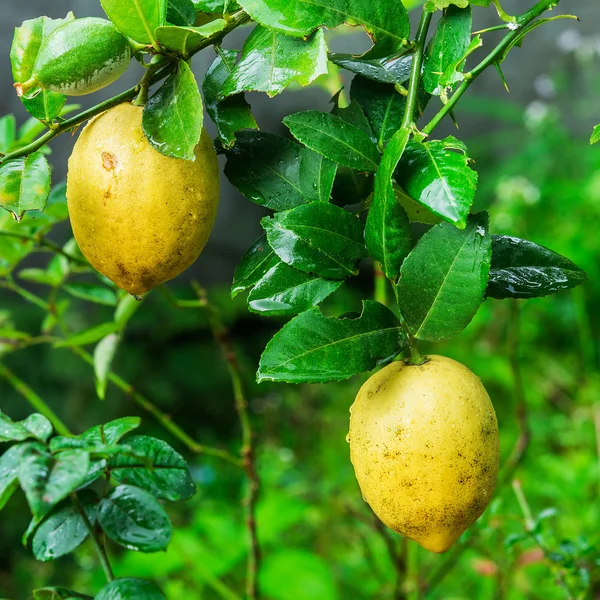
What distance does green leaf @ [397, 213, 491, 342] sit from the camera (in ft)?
0.89

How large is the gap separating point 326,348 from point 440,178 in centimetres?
7

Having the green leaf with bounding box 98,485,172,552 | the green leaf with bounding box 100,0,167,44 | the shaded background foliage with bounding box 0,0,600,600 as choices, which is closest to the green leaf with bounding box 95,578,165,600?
the green leaf with bounding box 98,485,172,552

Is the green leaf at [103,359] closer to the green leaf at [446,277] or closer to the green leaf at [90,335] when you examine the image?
the green leaf at [90,335]

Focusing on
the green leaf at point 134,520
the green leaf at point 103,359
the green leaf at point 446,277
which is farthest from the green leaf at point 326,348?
the green leaf at point 103,359

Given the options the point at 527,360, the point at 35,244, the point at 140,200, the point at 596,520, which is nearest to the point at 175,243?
the point at 140,200

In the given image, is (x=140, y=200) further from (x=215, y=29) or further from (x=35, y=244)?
(x=35, y=244)

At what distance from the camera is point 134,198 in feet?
0.96

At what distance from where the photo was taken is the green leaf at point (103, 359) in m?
0.52

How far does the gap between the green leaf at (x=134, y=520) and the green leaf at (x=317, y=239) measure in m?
0.14

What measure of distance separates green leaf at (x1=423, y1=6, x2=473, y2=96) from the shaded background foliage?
1.73 feet

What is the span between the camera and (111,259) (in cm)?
31

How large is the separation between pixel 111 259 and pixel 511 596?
1.02 meters

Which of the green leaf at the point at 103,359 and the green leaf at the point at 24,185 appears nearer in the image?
the green leaf at the point at 24,185

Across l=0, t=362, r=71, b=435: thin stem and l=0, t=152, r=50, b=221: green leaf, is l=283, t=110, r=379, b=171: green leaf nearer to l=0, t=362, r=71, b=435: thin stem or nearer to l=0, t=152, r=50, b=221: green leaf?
l=0, t=152, r=50, b=221: green leaf
